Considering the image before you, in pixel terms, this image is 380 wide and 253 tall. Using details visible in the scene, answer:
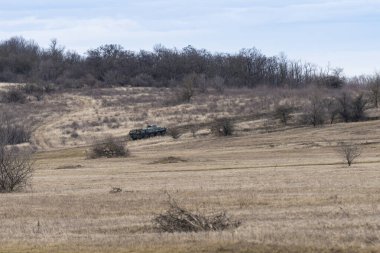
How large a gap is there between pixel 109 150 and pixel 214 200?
51889 mm

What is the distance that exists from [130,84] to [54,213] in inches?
5682

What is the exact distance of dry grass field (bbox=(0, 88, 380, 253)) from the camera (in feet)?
52.4

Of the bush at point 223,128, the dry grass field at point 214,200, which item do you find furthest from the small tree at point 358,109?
the bush at point 223,128

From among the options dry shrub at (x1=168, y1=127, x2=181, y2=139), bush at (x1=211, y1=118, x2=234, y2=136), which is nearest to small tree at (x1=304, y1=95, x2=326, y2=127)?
bush at (x1=211, y1=118, x2=234, y2=136)

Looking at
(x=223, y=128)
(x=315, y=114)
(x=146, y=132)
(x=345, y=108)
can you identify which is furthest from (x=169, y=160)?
(x=345, y=108)

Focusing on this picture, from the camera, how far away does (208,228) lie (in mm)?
18125

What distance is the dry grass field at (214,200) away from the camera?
16.0m

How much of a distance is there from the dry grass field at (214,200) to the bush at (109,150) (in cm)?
179

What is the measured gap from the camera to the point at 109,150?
79000 millimetres

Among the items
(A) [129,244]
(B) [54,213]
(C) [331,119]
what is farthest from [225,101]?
(A) [129,244]

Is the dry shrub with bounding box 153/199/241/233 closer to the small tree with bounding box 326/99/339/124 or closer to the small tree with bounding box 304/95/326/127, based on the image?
the small tree with bounding box 304/95/326/127

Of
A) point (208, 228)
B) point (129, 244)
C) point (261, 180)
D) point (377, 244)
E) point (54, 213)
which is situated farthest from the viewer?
point (261, 180)

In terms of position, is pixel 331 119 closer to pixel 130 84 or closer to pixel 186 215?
pixel 130 84

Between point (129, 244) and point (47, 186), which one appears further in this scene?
point (47, 186)
